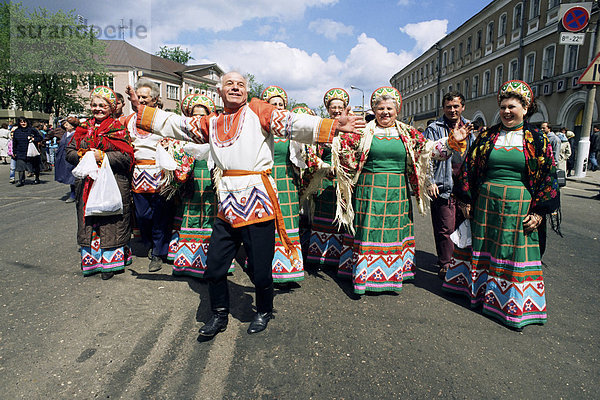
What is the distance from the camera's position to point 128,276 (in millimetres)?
4285

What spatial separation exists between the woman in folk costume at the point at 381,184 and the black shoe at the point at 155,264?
2.20m

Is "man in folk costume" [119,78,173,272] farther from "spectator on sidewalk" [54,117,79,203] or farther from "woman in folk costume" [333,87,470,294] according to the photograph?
"spectator on sidewalk" [54,117,79,203]

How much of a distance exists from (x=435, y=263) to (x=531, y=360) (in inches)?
87.1

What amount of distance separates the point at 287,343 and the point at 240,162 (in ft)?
4.59

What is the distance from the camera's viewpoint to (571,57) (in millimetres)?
20609

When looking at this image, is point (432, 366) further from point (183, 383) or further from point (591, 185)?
point (591, 185)

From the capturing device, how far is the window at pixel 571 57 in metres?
20.1

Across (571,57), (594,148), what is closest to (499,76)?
(571,57)

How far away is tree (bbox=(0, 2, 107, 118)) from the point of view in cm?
3416

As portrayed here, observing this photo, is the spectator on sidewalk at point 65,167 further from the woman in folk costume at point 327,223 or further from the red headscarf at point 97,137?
the woman in folk costume at point 327,223

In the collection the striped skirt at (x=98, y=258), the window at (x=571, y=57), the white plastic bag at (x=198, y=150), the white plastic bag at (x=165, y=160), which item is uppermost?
the window at (x=571, y=57)

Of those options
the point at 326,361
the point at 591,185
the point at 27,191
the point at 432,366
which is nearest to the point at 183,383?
the point at 326,361

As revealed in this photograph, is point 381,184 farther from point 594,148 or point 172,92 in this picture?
point 172,92

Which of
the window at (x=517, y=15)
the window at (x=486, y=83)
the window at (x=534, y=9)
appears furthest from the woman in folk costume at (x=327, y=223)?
the window at (x=486, y=83)
